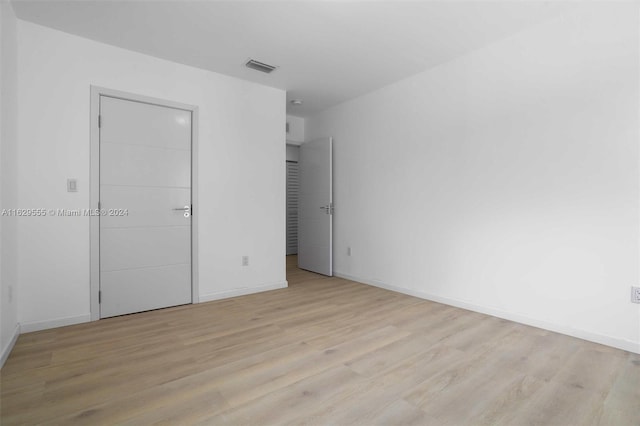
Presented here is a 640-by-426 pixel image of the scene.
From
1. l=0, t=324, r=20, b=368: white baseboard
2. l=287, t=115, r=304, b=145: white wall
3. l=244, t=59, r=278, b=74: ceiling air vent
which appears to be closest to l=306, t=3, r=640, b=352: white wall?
l=244, t=59, r=278, b=74: ceiling air vent

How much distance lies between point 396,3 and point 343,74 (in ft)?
4.32

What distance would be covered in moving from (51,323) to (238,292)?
1.69m

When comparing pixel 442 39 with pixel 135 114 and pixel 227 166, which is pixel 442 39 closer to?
pixel 227 166

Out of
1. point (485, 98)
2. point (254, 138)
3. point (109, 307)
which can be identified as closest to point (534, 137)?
point (485, 98)

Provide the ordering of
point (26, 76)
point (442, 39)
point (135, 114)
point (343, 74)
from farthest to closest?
point (343, 74) < point (135, 114) < point (442, 39) < point (26, 76)

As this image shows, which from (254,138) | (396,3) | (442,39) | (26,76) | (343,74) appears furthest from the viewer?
(254,138)

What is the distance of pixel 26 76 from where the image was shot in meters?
2.64

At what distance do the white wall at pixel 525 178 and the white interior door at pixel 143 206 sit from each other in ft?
7.79

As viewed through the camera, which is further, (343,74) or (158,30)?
(343,74)

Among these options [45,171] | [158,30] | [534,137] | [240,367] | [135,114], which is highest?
[158,30]

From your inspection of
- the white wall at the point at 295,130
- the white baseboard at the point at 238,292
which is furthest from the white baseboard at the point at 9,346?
the white wall at the point at 295,130

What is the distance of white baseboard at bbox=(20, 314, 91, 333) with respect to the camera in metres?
2.62

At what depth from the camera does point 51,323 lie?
2.72 metres

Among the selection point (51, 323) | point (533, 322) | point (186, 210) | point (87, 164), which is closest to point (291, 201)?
point (186, 210)
